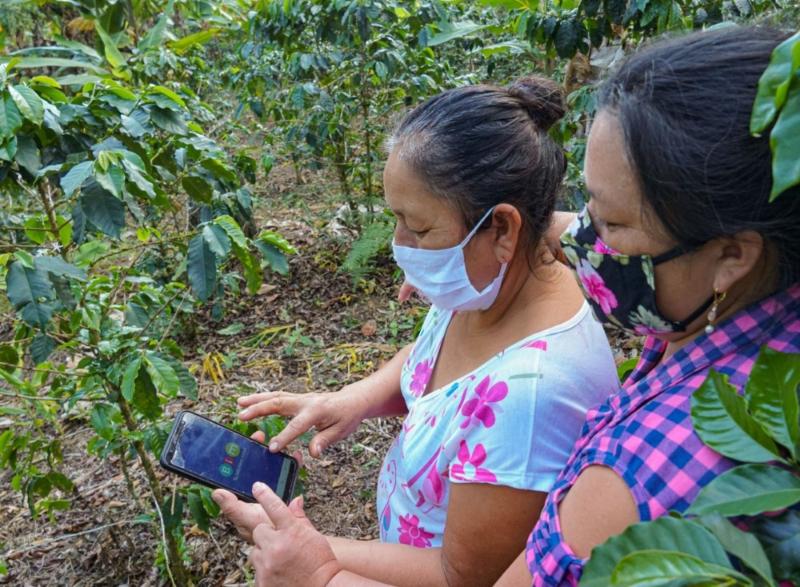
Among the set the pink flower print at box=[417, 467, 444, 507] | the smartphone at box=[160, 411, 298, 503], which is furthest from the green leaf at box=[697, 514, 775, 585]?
the smartphone at box=[160, 411, 298, 503]

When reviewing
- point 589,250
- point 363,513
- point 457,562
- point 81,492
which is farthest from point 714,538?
point 81,492

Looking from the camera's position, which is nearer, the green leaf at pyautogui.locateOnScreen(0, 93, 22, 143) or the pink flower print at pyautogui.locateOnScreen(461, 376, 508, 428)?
the pink flower print at pyautogui.locateOnScreen(461, 376, 508, 428)

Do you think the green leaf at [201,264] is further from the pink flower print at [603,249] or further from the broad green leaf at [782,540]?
the broad green leaf at [782,540]

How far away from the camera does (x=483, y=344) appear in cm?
138

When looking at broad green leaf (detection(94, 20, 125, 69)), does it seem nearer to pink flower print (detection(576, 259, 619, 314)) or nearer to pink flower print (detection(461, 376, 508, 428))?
pink flower print (detection(461, 376, 508, 428))

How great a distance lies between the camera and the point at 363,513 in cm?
288

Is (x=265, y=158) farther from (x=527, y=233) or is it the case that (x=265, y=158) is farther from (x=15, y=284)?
(x=527, y=233)

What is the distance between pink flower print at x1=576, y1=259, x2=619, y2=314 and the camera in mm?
1025

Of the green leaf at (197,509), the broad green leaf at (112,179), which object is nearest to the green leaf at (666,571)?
the broad green leaf at (112,179)

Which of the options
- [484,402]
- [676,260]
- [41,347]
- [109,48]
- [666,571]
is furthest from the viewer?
[109,48]

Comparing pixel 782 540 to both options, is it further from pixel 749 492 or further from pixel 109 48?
pixel 109 48

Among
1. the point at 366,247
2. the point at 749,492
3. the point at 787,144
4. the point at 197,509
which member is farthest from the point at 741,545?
the point at 366,247

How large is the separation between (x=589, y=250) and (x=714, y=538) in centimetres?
53

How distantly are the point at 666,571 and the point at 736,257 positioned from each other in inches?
18.3
